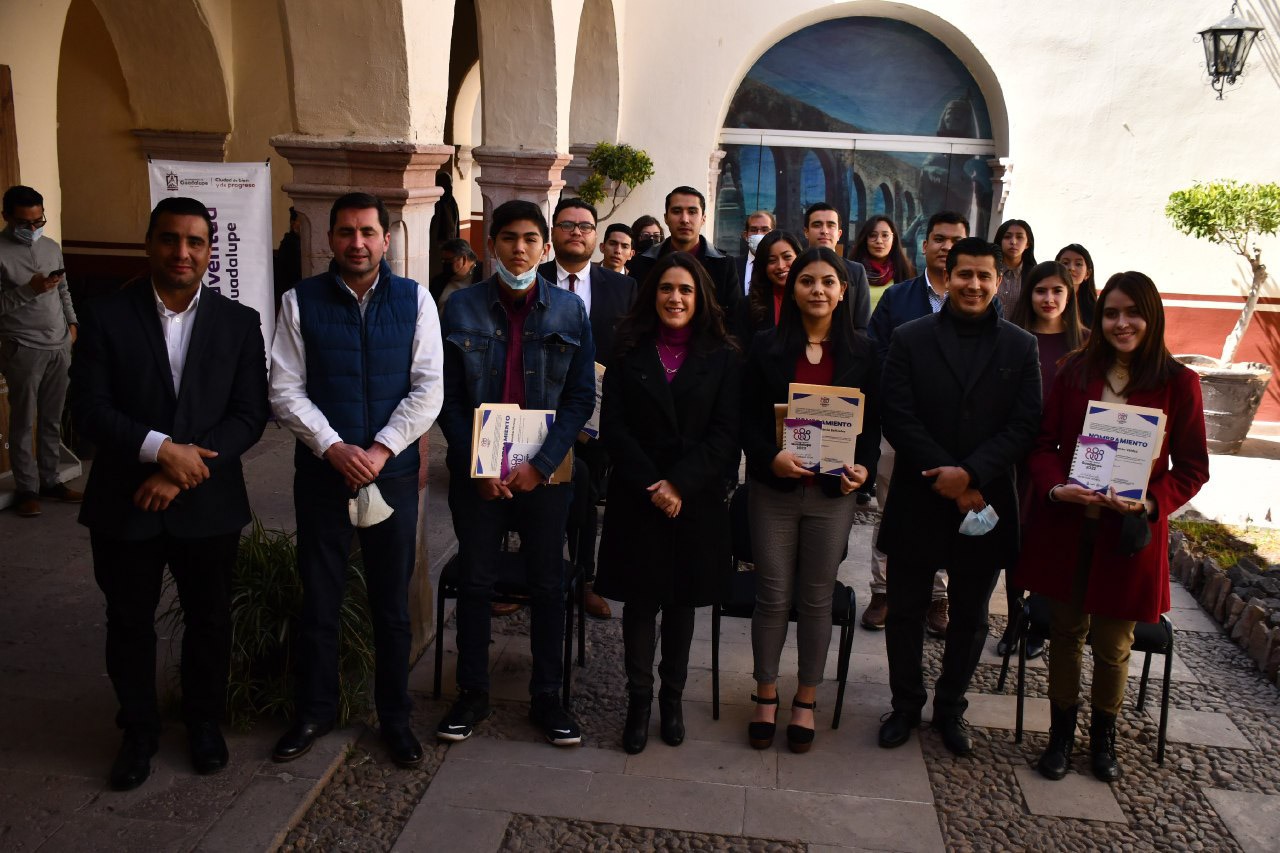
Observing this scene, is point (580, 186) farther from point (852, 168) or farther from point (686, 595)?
point (686, 595)

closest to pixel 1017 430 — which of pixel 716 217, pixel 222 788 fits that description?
pixel 222 788

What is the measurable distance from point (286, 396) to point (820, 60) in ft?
33.6

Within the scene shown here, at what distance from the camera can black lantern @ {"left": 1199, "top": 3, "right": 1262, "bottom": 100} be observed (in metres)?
11.0

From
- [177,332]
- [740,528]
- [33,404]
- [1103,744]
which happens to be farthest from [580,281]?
[33,404]

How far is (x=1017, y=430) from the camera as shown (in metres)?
4.23

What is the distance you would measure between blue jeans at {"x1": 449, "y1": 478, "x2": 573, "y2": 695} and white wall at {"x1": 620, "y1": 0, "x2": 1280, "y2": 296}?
8.88 meters

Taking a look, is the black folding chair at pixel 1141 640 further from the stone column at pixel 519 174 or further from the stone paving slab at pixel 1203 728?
the stone column at pixel 519 174

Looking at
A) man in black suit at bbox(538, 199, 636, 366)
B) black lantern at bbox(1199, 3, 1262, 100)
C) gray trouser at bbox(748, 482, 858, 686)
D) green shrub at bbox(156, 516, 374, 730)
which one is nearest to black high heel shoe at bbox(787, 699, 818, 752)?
gray trouser at bbox(748, 482, 858, 686)

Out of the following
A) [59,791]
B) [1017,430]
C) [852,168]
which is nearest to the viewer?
[59,791]

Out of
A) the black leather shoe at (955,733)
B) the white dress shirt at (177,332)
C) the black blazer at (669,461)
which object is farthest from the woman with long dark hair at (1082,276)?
the white dress shirt at (177,332)

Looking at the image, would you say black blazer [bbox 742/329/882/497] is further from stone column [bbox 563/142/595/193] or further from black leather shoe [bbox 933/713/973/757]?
stone column [bbox 563/142/595/193]

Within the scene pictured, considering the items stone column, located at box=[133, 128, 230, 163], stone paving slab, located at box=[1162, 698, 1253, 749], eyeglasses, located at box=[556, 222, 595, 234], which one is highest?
stone column, located at box=[133, 128, 230, 163]

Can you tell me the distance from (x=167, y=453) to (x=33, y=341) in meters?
3.76

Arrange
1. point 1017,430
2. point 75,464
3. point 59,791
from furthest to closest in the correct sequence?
point 75,464
point 1017,430
point 59,791
